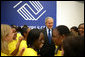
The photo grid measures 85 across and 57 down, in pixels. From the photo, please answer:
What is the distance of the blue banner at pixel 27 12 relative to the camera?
237 inches

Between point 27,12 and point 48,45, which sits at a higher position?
point 27,12

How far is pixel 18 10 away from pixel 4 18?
60 centimetres

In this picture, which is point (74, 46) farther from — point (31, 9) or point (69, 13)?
point (69, 13)

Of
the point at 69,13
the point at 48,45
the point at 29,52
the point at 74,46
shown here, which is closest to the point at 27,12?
the point at 69,13

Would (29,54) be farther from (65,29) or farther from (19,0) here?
(19,0)

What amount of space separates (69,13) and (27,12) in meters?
2.03

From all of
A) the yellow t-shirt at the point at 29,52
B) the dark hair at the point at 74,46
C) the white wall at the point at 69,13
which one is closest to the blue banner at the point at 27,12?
the white wall at the point at 69,13

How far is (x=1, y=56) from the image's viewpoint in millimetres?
1776

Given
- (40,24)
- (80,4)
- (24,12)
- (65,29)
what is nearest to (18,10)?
(24,12)

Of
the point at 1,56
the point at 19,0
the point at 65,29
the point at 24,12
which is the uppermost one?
the point at 19,0

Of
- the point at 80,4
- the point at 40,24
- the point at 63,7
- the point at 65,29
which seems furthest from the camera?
the point at 80,4

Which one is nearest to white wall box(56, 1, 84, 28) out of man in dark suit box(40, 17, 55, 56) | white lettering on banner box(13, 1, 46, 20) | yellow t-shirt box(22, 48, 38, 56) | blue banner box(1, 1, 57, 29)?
blue banner box(1, 1, 57, 29)

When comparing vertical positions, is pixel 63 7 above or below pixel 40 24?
above

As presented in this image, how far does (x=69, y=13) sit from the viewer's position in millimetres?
7234
